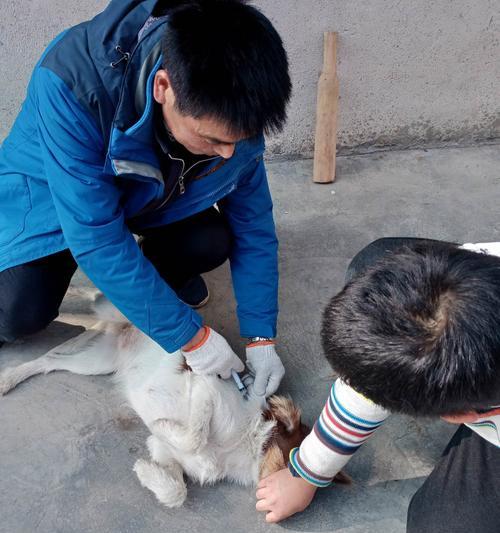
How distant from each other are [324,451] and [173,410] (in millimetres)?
692

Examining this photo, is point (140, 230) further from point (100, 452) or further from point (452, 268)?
point (452, 268)

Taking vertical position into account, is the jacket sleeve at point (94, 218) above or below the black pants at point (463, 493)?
above

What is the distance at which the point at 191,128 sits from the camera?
146 cm

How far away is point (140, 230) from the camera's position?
2146 mm

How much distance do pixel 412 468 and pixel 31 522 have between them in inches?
50.4

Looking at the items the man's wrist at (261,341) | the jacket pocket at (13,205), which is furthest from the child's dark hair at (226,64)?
the man's wrist at (261,341)

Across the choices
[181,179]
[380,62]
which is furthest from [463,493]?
[380,62]

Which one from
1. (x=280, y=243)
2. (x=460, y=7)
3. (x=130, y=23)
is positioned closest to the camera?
(x=130, y=23)

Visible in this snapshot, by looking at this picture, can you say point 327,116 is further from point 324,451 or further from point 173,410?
point 324,451

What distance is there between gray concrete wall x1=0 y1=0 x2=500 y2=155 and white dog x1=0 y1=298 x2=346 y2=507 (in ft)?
4.79

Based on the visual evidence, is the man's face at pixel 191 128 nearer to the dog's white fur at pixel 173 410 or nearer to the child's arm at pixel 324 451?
the child's arm at pixel 324 451

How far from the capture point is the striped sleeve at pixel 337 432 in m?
1.49

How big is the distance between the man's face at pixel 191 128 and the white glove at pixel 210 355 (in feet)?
2.19

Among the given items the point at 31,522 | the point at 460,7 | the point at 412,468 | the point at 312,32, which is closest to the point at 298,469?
the point at 412,468
